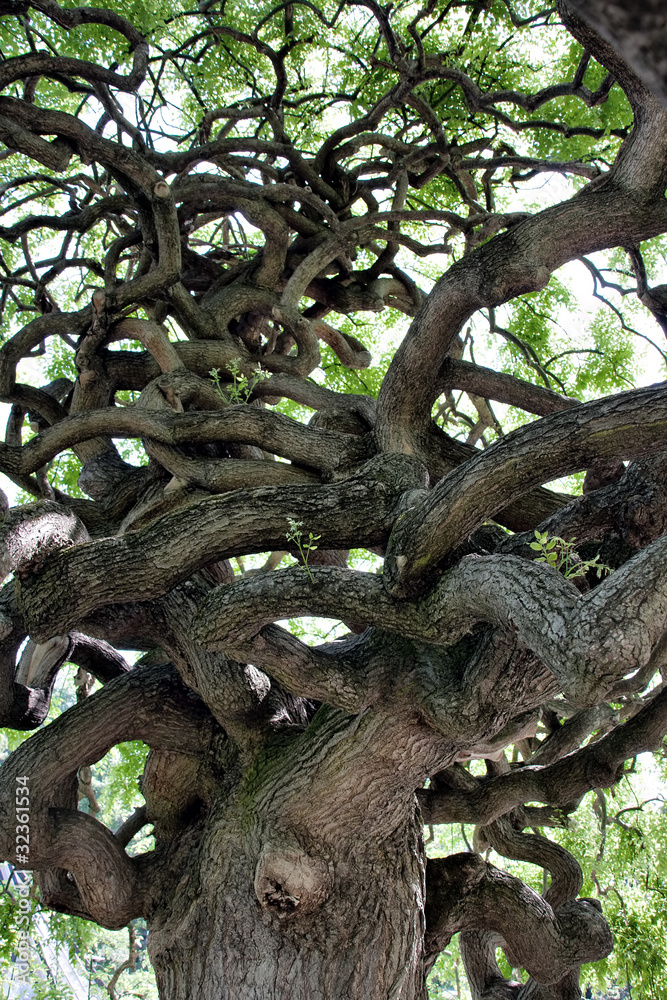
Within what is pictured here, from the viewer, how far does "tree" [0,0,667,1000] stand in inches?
Answer: 126

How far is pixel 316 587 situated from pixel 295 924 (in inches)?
61.9

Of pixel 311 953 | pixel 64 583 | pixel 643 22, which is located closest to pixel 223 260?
pixel 64 583

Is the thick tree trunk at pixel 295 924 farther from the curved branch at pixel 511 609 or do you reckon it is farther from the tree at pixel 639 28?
the tree at pixel 639 28

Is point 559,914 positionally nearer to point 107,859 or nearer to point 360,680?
point 360,680

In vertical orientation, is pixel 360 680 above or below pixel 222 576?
below

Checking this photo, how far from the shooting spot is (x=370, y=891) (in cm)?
361

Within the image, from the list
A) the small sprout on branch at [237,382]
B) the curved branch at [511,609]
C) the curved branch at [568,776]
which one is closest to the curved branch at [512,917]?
the curved branch at [568,776]

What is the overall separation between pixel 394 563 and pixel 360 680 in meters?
Result: 0.66

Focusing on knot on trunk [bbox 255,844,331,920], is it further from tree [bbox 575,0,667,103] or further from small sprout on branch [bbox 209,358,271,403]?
tree [bbox 575,0,667,103]

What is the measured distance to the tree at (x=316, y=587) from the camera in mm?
3189

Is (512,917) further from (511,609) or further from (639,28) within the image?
(639,28)

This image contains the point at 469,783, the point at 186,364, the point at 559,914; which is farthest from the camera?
the point at 186,364

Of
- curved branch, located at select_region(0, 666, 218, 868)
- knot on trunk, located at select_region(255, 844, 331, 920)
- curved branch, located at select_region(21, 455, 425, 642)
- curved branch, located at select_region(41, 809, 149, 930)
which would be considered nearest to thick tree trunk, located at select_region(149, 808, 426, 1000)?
knot on trunk, located at select_region(255, 844, 331, 920)

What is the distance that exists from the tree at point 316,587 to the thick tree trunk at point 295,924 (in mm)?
12
